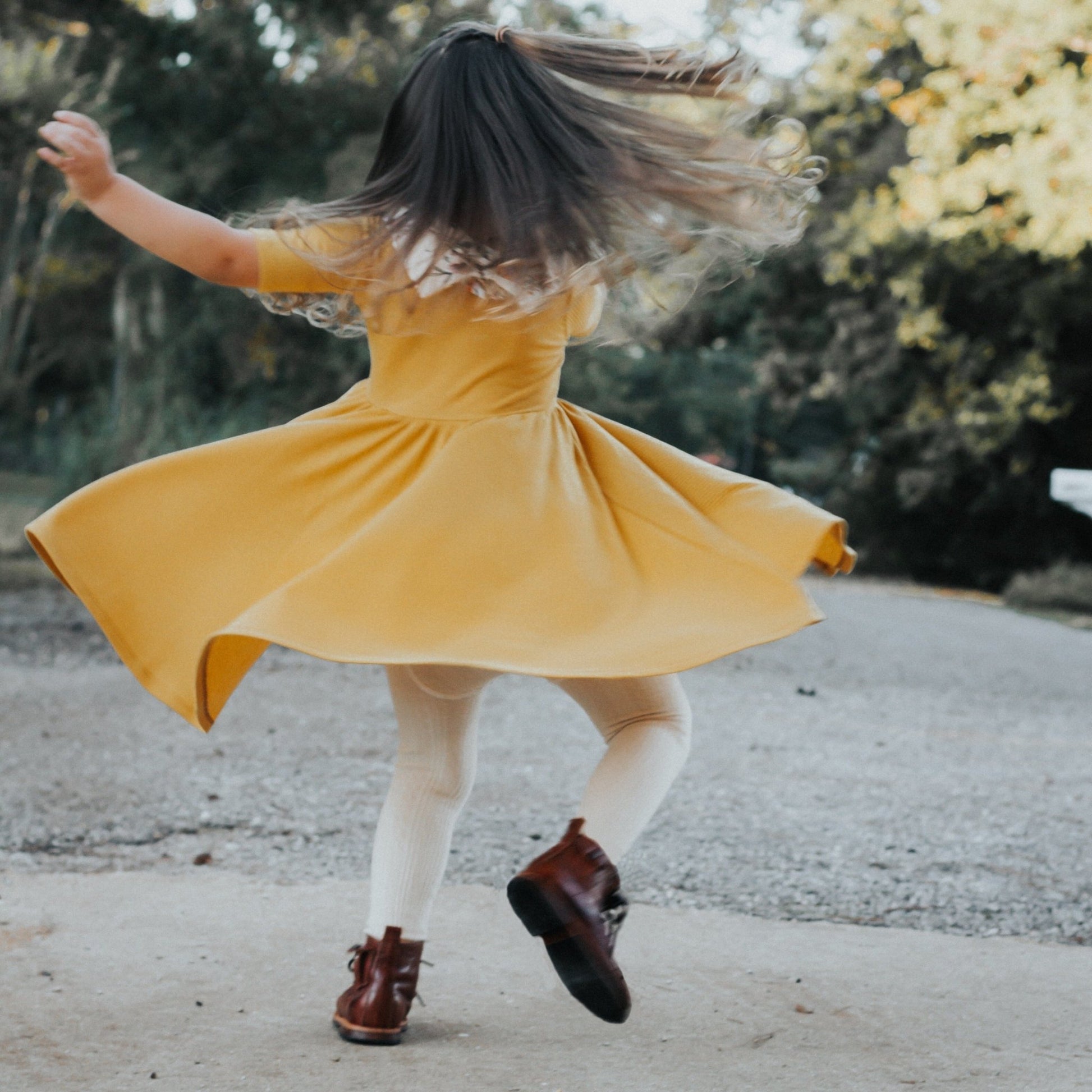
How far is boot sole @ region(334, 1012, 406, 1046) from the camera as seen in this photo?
A: 8.00 ft

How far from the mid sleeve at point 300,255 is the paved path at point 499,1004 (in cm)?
128

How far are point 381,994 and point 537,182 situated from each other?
4.61ft

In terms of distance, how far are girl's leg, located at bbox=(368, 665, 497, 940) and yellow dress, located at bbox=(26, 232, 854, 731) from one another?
0.31 m

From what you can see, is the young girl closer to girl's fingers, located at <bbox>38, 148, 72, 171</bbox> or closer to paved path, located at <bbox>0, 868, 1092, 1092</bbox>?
girl's fingers, located at <bbox>38, 148, 72, 171</bbox>

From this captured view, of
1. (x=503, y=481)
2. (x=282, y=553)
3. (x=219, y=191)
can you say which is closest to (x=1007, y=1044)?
(x=503, y=481)

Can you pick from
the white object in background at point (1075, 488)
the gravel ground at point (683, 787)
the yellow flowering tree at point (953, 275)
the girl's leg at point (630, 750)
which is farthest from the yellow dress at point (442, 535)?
the white object in background at point (1075, 488)

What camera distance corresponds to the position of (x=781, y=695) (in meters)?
7.82

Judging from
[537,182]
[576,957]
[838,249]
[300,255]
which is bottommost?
[576,957]

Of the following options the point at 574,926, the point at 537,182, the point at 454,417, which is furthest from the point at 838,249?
the point at 574,926

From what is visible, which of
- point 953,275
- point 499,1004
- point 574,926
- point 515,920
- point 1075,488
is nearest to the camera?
point 574,926

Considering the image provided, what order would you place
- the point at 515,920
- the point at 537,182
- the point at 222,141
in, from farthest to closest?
the point at 222,141
the point at 515,920
the point at 537,182

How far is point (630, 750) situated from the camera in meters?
2.45

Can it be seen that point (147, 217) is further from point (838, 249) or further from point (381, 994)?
point (838, 249)

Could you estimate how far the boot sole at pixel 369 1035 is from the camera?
2.44 meters
